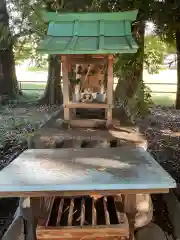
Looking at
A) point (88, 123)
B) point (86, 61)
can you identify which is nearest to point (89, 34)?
point (86, 61)

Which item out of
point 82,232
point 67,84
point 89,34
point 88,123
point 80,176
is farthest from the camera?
point 88,123

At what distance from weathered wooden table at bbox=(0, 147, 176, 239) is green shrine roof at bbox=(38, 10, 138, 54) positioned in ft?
3.18

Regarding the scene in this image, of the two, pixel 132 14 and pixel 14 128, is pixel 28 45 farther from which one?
pixel 132 14

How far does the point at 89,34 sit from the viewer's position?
3334 mm

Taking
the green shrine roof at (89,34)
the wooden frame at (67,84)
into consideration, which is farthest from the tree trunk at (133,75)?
the green shrine roof at (89,34)

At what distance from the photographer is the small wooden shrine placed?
10.2 feet

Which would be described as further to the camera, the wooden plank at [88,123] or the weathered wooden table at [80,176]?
the wooden plank at [88,123]

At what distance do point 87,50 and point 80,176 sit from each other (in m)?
1.41

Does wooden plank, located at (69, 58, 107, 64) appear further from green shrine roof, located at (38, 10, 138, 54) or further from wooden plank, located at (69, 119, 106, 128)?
wooden plank, located at (69, 119, 106, 128)

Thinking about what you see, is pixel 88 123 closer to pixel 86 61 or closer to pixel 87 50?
pixel 86 61

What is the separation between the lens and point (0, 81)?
1210 centimetres

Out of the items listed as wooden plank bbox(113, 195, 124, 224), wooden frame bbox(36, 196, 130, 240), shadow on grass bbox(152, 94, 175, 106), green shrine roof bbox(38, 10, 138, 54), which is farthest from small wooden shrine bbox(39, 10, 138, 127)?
shadow on grass bbox(152, 94, 175, 106)

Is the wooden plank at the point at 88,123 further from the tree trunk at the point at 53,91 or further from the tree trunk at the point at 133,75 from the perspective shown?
the tree trunk at the point at 53,91

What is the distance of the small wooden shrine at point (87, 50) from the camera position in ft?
10.2
